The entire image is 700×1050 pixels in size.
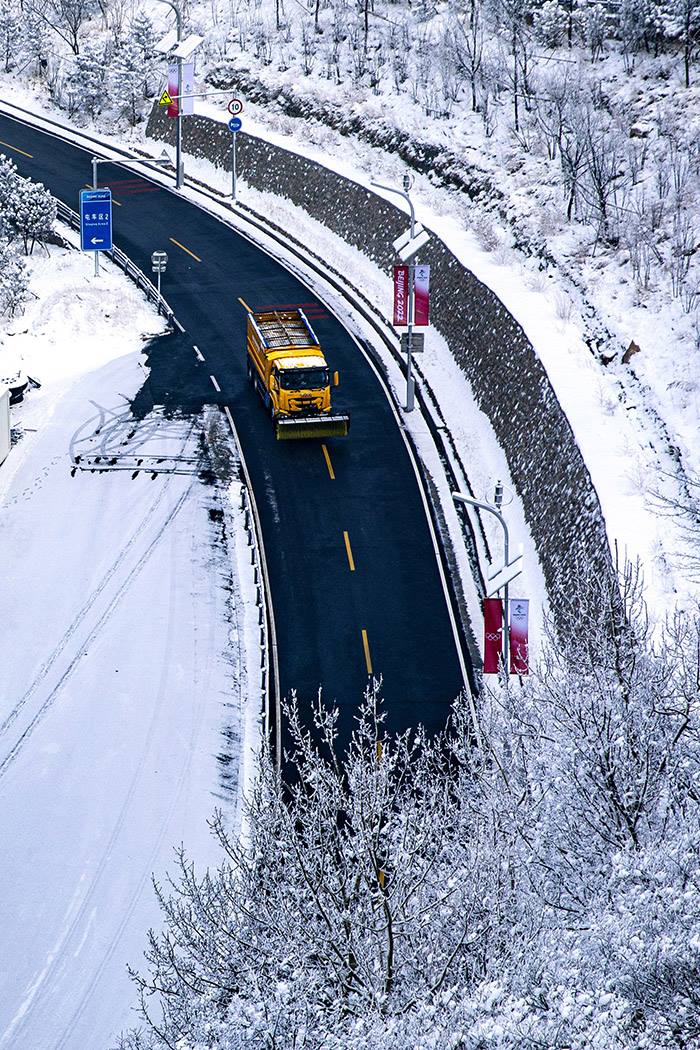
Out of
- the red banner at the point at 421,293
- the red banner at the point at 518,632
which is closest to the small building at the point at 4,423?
the red banner at the point at 421,293

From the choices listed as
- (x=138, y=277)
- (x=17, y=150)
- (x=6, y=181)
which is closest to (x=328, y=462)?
(x=138, y=277)

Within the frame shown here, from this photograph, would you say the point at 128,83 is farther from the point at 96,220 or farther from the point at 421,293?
the point at 421,293

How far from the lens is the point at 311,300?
50719 mm

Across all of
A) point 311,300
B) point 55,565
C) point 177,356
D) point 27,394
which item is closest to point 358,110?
point 311,300

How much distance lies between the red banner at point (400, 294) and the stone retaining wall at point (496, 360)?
1488 millimetres

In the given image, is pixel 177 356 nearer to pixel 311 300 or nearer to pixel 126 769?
pixel 311 300

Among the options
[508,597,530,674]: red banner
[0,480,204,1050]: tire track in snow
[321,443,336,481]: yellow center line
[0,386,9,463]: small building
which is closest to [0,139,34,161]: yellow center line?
[0,386,9,463]: small building

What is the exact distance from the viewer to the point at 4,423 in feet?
131

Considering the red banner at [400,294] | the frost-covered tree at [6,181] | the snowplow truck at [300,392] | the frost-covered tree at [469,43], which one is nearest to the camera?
the snowplow truck at [300,392]

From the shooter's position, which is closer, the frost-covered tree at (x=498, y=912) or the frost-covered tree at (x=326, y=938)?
the frost-covered tree at (x=498, y=912)

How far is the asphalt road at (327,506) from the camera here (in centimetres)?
2989

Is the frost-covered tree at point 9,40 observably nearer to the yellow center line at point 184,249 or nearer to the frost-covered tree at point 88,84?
the frost-covered tree at point 88,84

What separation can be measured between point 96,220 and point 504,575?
1252 inches

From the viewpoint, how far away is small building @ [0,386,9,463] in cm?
3969
